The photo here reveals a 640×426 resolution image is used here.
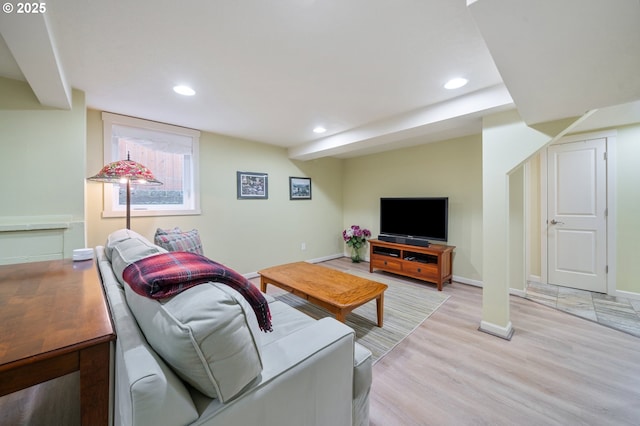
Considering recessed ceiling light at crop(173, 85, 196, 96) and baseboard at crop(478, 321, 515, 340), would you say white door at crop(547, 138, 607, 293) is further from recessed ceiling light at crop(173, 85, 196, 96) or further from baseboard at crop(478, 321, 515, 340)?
recessed ceiling light at crop(173, 85, 196, 96)

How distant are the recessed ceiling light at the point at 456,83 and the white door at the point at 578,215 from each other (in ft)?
7.79

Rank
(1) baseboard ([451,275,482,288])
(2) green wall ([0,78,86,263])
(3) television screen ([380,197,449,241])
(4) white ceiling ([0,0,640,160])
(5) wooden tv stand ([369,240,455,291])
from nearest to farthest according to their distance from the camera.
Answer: (4) white ceiling ([0,0,640,160]), (2) green wall ([0,78,86,263]), (5) wooden tv stand ([369,240,455,291]), (1) baseboard ([451,275,482,288]), (3) television screen ([380,197,449,241])

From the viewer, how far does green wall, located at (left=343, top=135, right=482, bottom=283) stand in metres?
3.50

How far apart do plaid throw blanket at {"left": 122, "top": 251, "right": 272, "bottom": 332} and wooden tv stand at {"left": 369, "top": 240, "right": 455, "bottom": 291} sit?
3009 mm

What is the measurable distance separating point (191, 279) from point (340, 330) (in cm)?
65

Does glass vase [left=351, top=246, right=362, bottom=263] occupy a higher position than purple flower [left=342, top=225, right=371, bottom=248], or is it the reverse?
purple flower [left=342, top=225, right=371, bottom=248]

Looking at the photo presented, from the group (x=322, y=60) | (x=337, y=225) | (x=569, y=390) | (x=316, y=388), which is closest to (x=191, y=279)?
(x=316, y=388)

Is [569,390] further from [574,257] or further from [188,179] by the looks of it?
[188,179]

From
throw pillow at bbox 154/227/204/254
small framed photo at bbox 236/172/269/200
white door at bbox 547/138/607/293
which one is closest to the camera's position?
throw pillow at bbox 154/227/204/254

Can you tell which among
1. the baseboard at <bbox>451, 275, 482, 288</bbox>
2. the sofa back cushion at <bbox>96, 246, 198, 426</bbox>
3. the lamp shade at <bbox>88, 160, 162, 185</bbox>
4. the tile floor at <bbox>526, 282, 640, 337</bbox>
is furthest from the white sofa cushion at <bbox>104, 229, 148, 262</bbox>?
the tile floor at <bbox>526, 282, 640, 337</bbox>

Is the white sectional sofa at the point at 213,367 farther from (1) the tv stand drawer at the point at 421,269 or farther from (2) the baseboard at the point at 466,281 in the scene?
(2) the baseboard at the point at 466,281

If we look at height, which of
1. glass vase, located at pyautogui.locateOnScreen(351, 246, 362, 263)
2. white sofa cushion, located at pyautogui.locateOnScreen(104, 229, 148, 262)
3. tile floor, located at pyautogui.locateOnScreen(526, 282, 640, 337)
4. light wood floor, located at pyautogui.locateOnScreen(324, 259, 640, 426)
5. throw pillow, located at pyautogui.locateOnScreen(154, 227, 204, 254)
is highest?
white sofa cushion, located at pyautogui.locateOnScreen(104, 229, 148, 262)

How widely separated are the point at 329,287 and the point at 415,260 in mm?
1872

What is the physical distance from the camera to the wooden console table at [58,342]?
650 millimetres
